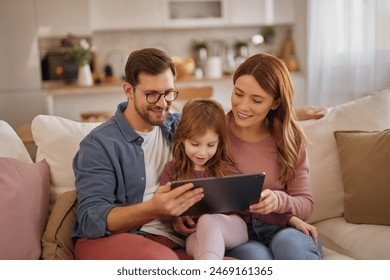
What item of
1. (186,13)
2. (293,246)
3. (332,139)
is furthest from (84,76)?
(293,246)

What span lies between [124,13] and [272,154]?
3244 mm

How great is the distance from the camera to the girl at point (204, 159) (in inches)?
53.9

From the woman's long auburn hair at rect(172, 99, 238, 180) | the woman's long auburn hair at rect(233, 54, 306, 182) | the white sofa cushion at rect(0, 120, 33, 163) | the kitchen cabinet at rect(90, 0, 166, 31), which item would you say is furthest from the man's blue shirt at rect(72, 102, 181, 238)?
the kitchen cabinet at rect(90, 0, 166, 31)

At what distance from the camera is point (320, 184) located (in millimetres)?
1781

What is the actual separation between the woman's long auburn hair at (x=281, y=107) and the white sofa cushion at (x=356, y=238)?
1.09ft

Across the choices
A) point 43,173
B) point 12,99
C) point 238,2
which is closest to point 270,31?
point 238,2

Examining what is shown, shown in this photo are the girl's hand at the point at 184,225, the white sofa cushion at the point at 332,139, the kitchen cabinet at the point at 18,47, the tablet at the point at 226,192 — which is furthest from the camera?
the kitchen cabinet at the point at 18,47

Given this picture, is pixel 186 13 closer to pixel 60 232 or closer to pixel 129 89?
pixel 129 89

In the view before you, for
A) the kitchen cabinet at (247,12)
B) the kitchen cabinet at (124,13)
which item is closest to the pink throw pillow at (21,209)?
the kitchen cabinet at (124,13)

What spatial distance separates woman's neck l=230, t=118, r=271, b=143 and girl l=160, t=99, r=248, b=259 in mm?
93

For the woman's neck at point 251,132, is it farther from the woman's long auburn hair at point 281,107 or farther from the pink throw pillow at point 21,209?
the pink throw pillow at point 21,209

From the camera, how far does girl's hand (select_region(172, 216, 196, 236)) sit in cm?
143

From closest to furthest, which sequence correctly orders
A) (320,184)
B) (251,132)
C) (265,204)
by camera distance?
(265,204), (251,132), (320,184)
